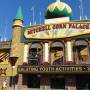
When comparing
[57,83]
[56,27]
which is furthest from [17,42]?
[57,83]

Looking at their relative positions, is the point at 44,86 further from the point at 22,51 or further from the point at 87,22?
the point at 87,22

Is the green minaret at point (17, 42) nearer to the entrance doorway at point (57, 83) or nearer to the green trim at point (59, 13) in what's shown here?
the green trim at point (59, 13)

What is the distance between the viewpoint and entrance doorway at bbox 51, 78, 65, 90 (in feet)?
120

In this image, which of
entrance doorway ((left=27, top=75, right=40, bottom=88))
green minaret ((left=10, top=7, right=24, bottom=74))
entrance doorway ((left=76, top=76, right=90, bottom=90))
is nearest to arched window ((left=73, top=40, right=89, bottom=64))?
entrance doorway ((left=76, top=76, right=90, bottom=90))

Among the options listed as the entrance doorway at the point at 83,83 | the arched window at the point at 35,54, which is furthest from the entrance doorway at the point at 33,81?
the entrance doorway at the point at 83,83

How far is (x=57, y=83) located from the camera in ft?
121

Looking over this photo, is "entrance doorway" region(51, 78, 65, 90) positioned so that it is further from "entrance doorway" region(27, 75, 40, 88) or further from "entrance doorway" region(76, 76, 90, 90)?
"entrance doorway" region(27, 75, 40, 88)

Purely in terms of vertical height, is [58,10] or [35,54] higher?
[58,10]

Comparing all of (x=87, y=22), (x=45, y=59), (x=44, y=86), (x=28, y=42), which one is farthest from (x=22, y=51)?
(x=87, y=22)

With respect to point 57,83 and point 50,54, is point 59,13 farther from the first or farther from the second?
point 57,83

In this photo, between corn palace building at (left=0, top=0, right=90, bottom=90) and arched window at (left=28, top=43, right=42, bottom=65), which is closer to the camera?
corn palace building at (left=0, top=0, right=90, bottom=90)

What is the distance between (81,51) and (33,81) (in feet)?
27.7

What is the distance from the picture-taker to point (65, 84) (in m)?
35.9

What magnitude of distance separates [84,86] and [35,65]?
7.58 metres
